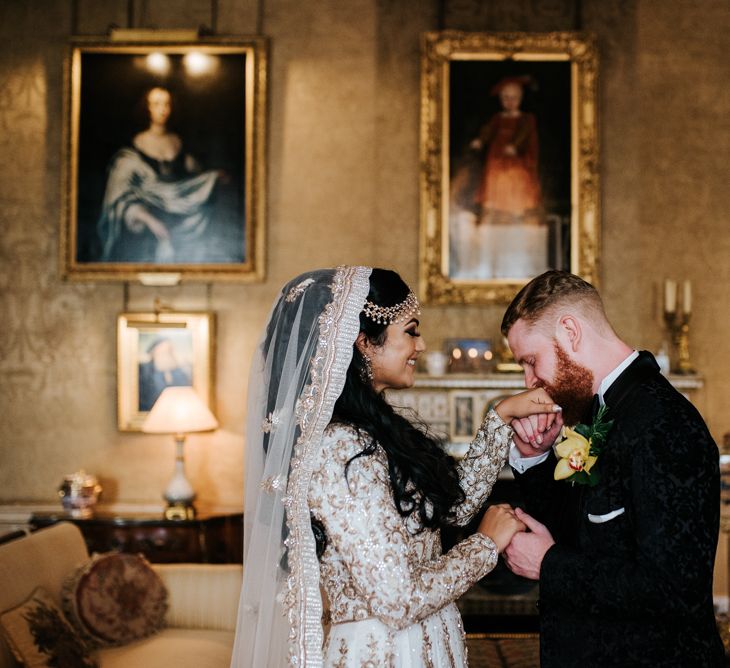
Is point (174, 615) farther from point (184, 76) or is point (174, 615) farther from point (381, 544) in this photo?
point (184, 76)

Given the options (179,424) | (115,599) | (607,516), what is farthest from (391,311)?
(179,424)

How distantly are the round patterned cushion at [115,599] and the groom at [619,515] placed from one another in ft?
→ 8.07

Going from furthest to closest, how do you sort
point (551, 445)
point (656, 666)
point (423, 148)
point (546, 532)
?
point (423, 148), point (551, 445), point (546, 532), point (656, 666)

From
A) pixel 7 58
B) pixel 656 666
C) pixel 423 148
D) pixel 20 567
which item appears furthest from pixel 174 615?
pixel 7 58

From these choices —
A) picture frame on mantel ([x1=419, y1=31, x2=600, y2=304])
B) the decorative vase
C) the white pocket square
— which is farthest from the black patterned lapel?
the decorative vase

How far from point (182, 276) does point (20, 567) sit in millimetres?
2855

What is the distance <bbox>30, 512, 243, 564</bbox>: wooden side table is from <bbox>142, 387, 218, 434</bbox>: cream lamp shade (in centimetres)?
63

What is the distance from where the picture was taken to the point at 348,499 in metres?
2.21

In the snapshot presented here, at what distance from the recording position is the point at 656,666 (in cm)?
209

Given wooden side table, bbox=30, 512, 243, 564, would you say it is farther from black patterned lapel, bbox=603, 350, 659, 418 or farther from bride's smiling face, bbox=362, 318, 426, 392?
black patterned lapel, bbox=603, 350, 659, 418

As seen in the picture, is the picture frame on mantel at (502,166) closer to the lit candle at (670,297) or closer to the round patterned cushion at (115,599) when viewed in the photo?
the lit candle at (670,297)

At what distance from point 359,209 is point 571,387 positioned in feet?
13.2

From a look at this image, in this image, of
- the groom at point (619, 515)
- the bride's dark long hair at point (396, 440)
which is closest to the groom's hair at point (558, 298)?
the groom at point (619, 515)

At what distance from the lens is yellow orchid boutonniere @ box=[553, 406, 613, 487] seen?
7.28 ft
